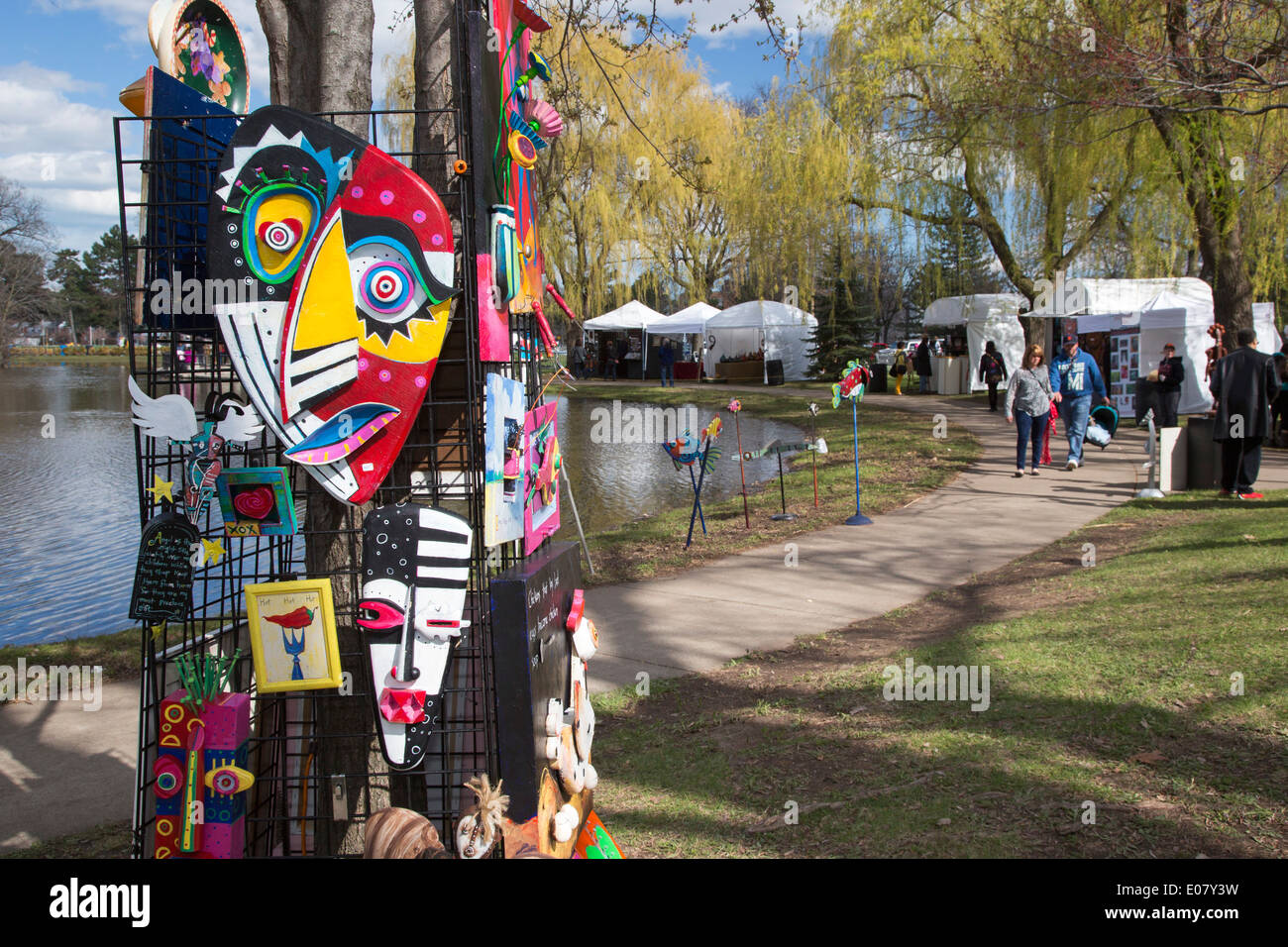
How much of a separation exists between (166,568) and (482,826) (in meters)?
1.28

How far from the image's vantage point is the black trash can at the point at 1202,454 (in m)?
11.5

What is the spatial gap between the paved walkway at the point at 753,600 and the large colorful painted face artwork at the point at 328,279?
2824 millimetres

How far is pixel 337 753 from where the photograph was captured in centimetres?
354

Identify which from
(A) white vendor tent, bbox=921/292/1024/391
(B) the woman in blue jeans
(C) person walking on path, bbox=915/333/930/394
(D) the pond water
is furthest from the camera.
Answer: (C) person walking on path, bbox=915/333/930/394

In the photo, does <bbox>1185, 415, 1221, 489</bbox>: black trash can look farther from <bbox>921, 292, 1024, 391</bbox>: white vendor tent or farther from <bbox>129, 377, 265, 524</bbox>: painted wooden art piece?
<bbox>921, 292, 1024, 391</bbox>: white vendor tent

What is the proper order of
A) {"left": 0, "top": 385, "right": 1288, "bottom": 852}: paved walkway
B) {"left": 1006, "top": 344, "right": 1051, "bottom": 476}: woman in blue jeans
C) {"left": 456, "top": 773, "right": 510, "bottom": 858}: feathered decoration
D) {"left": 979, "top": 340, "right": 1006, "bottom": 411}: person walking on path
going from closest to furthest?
{"left": 456, "top": 773, "right": 510, "bottom": 858}: feathered decoration, {"left": 0, "top": 385, "right": 1288, "bottom": 852}: paved walkway, {"left": 1006, "top": 344, "right": 1051, "bottom": 476}: woman in blue jeans, {"left": 979, "top": 340, "right": 1006, "bottom": 411}: person walking on path

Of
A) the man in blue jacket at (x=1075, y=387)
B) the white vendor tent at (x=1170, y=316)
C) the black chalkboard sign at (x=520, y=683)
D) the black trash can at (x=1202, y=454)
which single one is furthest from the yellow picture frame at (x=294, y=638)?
the white vendor tent at (x=1170, y=316)

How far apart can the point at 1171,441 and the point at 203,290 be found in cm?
1167

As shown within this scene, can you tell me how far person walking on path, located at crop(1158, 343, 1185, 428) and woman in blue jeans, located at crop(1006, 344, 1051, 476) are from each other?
2687 mm

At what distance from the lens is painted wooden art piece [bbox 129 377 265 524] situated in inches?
112

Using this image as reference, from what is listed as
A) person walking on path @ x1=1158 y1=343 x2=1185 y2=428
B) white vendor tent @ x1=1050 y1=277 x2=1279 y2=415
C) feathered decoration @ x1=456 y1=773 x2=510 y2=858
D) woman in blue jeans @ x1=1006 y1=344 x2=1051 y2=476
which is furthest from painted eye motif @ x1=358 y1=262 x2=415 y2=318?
white vendor tent @ x1=1050 y1=277 x2=1279 y2=415

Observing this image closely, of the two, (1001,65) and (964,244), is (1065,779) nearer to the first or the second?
(1001,65)

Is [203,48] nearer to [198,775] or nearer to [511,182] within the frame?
[511,182]
